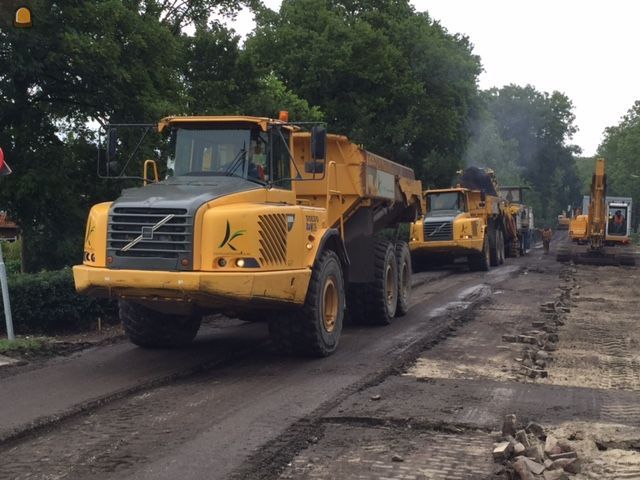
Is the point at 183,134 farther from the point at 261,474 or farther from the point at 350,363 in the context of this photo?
the point at 261,474

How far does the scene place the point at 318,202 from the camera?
38.0 feet

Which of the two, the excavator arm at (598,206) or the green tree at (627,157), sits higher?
the green tree at (627,157)

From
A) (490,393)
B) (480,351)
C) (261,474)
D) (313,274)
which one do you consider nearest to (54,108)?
(313,274)

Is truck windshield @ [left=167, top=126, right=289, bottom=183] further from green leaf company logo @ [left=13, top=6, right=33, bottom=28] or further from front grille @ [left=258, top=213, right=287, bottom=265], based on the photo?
green leaf company logo @ [left=13, top=6, right=33, bottom=28]

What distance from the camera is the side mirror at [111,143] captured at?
10078 millimetres

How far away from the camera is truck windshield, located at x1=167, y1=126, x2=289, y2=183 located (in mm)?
10000

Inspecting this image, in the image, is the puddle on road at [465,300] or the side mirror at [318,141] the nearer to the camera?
the side mirror at [318,141]

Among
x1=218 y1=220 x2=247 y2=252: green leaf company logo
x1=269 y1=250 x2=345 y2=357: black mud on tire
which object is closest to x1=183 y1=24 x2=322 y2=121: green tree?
x1=269 y1=250 x2=345 y2=357: black mud on tire

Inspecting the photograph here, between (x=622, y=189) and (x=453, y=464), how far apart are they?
82.9 metres

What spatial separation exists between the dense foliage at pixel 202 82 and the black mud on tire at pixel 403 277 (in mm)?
5697

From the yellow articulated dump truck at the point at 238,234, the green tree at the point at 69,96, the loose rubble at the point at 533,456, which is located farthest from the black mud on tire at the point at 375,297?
the loose rubble at the point at 533,456

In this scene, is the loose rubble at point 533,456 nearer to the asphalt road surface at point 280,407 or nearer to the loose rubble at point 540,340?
the asphalt road surface at point 280,407

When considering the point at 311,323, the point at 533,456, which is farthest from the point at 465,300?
the point at 533,456

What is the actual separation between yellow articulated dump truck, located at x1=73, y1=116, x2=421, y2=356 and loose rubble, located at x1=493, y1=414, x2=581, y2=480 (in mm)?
3454
